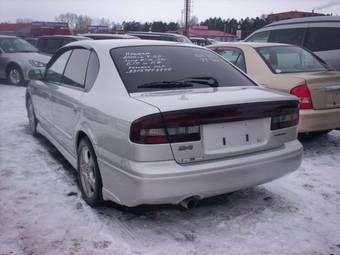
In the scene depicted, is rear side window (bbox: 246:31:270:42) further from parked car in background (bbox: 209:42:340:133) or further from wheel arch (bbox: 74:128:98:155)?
wheel arch (bbox: 74:128:98:155)

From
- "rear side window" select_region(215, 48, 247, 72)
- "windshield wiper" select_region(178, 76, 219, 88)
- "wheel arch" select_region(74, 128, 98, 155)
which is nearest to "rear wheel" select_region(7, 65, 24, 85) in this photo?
"rear side window" select_region(215, 48, 247, 72)

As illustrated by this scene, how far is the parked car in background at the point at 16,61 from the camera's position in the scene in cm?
1192

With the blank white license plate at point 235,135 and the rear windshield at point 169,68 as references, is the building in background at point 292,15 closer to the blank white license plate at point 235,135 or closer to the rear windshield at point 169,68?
the rear windshield at point 169,68

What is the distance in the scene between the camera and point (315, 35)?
8.52m

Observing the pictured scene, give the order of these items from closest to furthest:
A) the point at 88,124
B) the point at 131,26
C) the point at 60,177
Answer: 1. the point at 88,124
2. the point at 60,177
3. the point at 131,26

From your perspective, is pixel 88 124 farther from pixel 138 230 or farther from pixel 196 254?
pixel 196 254

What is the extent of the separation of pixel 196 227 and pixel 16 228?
→ 1463mm

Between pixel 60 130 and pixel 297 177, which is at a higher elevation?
pixel 60 130

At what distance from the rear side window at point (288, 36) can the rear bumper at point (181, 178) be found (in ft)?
19.6

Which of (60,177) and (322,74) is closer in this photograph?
(60,177)

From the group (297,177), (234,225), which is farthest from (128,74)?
(297,177)

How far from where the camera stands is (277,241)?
10.4 ft

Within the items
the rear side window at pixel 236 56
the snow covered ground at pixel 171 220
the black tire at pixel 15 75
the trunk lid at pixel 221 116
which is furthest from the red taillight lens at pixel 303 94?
the black tire at pixel 15 75

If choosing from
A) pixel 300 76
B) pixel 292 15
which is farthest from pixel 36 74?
pixel 292 15
